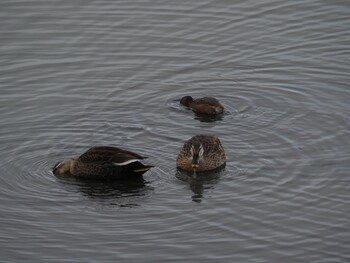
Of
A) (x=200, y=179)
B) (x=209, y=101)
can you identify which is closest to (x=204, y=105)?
(x=209, y=101)

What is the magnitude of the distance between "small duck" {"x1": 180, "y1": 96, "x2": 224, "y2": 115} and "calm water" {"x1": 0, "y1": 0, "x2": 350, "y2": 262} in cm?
14

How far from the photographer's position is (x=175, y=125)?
18.2 m

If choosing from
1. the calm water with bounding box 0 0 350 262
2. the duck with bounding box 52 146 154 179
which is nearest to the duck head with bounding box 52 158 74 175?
the duck with bounding box 52 146 154 179

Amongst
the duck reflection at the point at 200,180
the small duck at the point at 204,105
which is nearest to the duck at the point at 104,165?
the duck reflection at the point at 200,180

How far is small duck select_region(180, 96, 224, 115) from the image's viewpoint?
18.5 m

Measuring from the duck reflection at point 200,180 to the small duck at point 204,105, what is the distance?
1.73 m

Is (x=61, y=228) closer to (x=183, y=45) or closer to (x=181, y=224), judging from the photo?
(x=181, y=224)

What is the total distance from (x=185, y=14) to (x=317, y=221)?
8206mm

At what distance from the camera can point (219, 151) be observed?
1678 cm

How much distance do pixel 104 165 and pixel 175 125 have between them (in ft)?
6.80

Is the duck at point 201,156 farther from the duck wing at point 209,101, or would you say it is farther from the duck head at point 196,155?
the duck wing at point 209,101

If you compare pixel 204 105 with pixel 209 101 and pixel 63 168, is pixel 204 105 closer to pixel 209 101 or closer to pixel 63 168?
pixel 209 101

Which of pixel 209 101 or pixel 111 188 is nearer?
pixel 111 188

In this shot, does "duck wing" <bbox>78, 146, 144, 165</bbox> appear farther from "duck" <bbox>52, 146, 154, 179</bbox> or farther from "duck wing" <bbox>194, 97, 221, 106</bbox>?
"duck wing" <bbox>194, 97, 221, 106</bbox>
